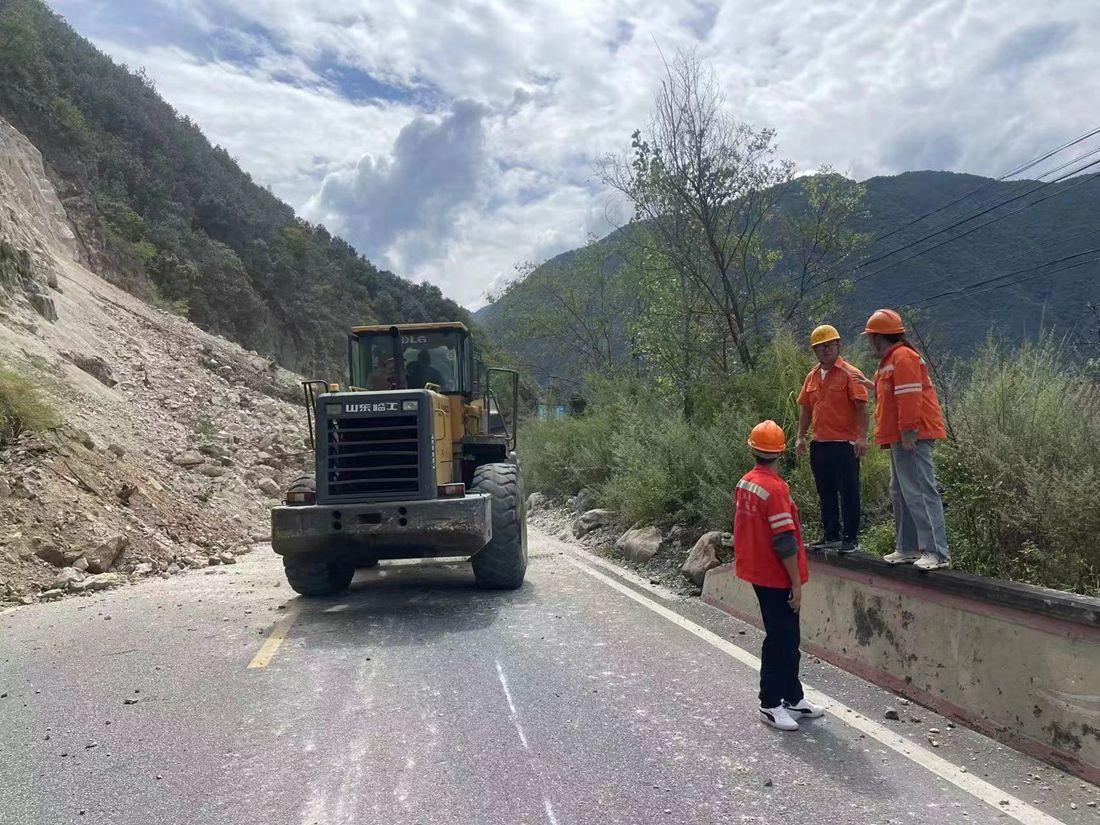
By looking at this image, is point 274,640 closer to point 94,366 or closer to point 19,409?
point 19,409

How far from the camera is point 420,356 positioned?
956cm

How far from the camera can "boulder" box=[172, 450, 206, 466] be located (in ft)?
48.5

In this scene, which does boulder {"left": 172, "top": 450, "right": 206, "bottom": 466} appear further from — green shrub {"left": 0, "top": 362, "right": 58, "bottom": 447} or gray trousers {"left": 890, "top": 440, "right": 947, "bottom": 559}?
gray trousers {"left": 890, "top": 440, "right": 947, "bottom": 559}

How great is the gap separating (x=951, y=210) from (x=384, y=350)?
3604 cm

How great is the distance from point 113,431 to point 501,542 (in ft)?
28.5

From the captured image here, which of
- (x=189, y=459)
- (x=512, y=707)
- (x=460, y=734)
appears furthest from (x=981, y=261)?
(x=460, y=734)

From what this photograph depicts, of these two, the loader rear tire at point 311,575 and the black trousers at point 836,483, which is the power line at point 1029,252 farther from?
the loader rear tire at point 311,575

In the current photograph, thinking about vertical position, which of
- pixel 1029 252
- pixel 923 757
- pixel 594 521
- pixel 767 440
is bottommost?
pixel 923 757

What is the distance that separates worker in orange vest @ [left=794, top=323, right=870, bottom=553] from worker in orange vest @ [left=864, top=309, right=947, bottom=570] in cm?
39

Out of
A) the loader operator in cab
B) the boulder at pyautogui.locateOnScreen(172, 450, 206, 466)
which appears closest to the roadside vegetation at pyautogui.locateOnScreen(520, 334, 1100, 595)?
the loader operator in cab

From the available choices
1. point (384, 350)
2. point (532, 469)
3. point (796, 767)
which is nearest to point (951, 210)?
point (532, 469)

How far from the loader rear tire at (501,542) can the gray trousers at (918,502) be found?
12.3ft

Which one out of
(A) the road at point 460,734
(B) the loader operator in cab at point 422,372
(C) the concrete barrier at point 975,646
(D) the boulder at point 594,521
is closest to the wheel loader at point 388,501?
(B) the loader operator in cab at point 422,372

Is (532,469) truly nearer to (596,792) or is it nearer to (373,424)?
(373,424)
